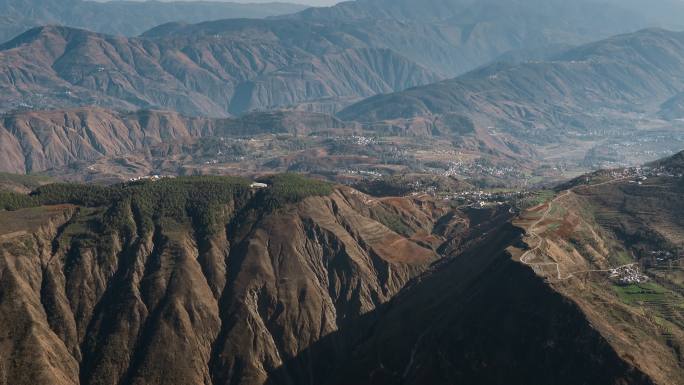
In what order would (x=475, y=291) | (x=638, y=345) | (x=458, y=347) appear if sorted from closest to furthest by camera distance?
(x=638, y=345), (x=458, y=347), (x=475, y=291)

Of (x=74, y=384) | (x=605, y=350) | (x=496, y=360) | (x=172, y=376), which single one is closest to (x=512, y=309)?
(x=496, y=360)

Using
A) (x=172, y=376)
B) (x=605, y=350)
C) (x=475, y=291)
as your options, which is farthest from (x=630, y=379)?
(x=172, y=376)

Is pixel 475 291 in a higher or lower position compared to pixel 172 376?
higher

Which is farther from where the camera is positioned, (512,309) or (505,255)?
(505,255)

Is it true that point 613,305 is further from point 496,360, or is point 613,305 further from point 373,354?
point 373,354

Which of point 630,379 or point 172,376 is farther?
point 172,376

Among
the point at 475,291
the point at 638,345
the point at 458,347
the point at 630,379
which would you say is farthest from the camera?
the point at 475,291

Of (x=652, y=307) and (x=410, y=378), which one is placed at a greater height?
(x=652, y=307)

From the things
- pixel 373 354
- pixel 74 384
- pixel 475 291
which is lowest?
pixel 74 384

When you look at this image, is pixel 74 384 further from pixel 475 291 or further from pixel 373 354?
pixel 475 291
